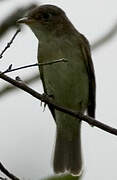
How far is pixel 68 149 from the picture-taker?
5.74 meters

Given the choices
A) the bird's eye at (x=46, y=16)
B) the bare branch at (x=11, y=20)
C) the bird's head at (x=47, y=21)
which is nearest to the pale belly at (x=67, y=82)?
the bird's head at (x=47, y=21)

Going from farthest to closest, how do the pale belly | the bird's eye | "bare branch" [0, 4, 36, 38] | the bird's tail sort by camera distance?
the bird's tail, the bird's eye, the pale belly, "bare branch" [0, 4, 36, 38]

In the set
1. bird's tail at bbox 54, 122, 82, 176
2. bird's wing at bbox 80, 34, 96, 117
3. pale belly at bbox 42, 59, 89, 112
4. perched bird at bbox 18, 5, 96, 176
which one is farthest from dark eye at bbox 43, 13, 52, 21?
bird's tail at bbox 54, 122, 82, 176

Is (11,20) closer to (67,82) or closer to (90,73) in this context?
(67,82)

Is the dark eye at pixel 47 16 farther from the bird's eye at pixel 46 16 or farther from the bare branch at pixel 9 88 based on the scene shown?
the bare branch at pixel 9 88

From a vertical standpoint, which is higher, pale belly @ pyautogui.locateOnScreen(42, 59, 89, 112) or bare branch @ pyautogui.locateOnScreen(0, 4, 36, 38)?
bare branch @ pyautogui.locateOnScreen(0, 4, 36, 38)

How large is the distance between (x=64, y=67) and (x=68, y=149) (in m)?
1.20

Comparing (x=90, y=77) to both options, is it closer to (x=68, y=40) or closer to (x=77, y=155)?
(x=68, y=40)

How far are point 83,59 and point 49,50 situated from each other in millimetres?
359

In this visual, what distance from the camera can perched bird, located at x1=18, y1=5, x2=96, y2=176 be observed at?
4.95 m

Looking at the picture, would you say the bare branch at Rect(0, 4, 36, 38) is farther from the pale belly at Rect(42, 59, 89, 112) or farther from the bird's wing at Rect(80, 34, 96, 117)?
the bird's wing at Rect(80, 34, 96, 117)

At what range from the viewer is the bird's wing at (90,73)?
5164 millimetres

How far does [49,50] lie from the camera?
5.02 metres

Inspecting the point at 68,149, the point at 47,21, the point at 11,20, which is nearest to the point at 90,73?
the point at 47,21
